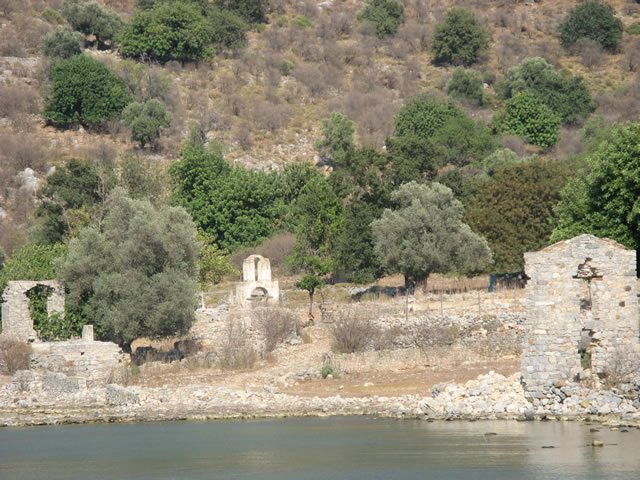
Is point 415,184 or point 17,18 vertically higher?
point 17,18

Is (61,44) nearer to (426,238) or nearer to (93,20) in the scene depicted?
(93,20)

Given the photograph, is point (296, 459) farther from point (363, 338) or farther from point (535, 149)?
point (535, 149)

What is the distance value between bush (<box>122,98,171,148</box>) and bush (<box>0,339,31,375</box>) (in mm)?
45762

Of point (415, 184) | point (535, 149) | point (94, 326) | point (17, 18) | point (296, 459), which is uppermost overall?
point (17, 18)

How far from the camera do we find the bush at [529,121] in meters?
88.2

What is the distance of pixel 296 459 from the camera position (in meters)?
24.7

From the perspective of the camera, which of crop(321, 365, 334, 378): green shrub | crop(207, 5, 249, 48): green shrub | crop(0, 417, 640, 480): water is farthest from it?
crop(207, 5, 249, 48): green shrub

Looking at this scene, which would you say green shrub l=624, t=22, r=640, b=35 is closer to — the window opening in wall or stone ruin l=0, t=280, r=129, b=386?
stone ruin l=0, t=280, r=129, b=386

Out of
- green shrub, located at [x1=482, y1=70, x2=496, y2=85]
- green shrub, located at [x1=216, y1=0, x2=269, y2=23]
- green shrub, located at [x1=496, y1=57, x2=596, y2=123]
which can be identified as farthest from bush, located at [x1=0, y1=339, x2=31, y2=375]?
green shrub, located at [x1=216, y1=0, x2=269, y2=23]

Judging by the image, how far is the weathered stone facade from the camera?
44.2m

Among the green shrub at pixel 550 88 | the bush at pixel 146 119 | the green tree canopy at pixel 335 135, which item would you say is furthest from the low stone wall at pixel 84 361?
the green shrub at pixel 550 88

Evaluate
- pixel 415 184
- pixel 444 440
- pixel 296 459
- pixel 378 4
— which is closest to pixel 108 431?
pixel 296 459

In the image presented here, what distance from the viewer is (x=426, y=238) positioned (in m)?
53.2

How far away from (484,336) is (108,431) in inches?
637
